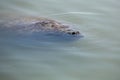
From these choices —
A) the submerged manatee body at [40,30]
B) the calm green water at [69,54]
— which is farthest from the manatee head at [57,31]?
the calm green water at [69,54]

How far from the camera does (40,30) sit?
4.43 m

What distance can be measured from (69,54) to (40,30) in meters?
0.52

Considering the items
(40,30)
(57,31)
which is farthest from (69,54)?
(40,30)

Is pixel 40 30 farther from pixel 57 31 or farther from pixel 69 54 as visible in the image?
pixel 69 54

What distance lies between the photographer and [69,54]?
4363 mm

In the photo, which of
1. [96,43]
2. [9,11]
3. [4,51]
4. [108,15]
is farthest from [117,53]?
[9,11]

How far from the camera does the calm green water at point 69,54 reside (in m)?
4.00

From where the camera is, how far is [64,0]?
607cm

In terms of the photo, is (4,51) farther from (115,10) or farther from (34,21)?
(115,10)

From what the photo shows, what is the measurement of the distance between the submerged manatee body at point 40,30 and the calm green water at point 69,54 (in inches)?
4.0

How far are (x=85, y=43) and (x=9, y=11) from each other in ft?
4.91

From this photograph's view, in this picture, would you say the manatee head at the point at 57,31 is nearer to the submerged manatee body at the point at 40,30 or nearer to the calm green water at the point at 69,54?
the submerged manatee body at the point at 40,30

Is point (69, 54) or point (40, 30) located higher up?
point (40, 30)

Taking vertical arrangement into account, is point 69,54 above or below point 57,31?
below
